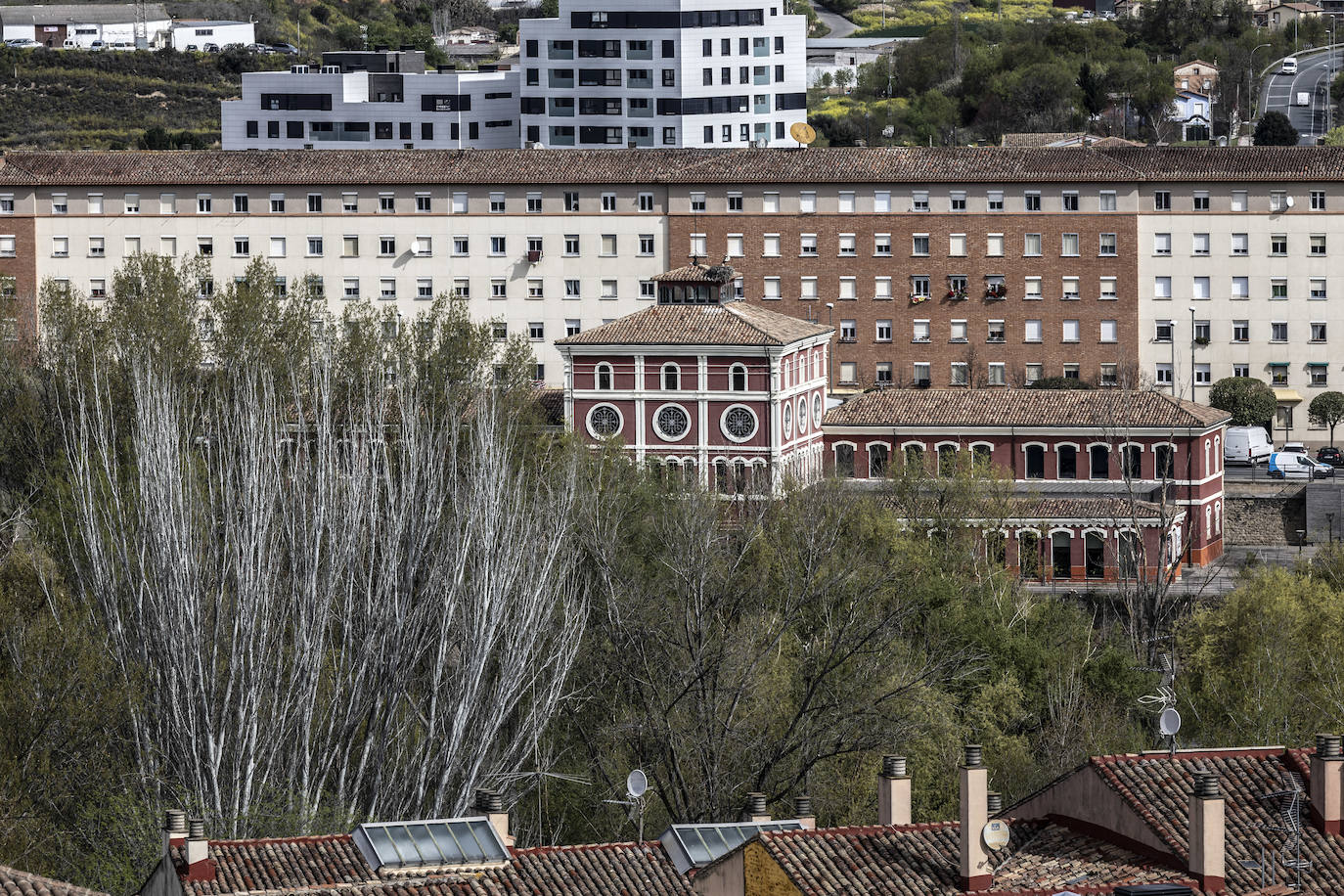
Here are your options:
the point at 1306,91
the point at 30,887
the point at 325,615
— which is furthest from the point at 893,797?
the point at 1306,91

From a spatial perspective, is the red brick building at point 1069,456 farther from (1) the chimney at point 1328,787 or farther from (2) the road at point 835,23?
(2) the road at point 835,23

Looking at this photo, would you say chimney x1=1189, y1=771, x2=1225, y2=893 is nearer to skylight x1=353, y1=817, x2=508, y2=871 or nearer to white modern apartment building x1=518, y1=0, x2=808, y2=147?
skylight x1=353, y1=817, x2=508, y2=871

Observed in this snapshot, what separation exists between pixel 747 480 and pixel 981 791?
48.7m

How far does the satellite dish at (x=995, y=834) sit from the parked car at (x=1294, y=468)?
193 ft

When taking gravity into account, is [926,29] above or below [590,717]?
above

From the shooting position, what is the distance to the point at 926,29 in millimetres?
182750

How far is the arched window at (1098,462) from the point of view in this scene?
86938mm

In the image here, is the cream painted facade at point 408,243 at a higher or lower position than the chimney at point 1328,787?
higher

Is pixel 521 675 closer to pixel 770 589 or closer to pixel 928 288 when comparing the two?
pixel 770 589

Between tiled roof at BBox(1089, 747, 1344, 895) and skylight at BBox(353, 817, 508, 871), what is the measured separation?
748 centimetres

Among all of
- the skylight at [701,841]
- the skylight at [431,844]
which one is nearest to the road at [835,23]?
the skylight at [701,841]

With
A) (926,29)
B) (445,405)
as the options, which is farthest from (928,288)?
(926,29)

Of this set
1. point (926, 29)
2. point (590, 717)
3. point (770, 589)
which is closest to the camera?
point (590, 717)

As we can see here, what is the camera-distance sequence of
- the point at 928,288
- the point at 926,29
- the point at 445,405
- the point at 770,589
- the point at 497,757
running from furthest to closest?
1. the point at 926,29
2. the point at 928,288
3. the point at 445,405
4. the point at 770,589
5. the point at 497,757
